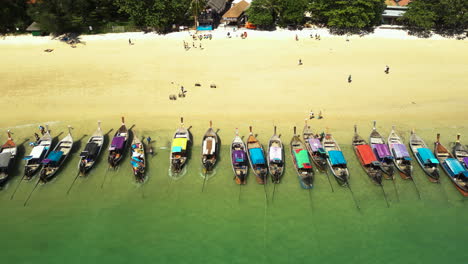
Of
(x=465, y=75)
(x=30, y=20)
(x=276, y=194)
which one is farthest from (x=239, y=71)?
(x=30, y=20)

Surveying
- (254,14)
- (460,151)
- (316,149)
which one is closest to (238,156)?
(316,149)

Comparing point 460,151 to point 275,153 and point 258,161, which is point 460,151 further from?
point 258,161

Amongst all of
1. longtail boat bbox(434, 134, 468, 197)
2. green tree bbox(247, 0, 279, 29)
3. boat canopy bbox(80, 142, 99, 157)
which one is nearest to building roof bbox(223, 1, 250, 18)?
green tree bbox(247, 0, 279, 29)

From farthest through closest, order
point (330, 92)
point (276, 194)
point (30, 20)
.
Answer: point (30, 20) → point (330, 92) → point (276, 194)

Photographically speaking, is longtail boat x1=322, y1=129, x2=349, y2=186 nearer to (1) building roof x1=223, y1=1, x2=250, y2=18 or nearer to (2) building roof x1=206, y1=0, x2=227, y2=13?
(1) building roof x1=223, y1=1, x2=250, y2=18

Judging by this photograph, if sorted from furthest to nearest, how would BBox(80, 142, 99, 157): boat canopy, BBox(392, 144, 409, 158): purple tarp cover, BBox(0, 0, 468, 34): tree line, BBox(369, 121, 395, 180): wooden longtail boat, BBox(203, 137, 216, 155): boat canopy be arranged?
BBox(0, 0, 468, 34): tree line
BBox(203, 137, 216, 155): boat canopy
BBox(80, 142, 99, 157): boat canopy
BBox(392, 144, 409, 158): purple tarp cover
BBox(369, 121, 395, 180): wooden longtail boat

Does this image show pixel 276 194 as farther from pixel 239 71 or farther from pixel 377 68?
pixel 377 68
